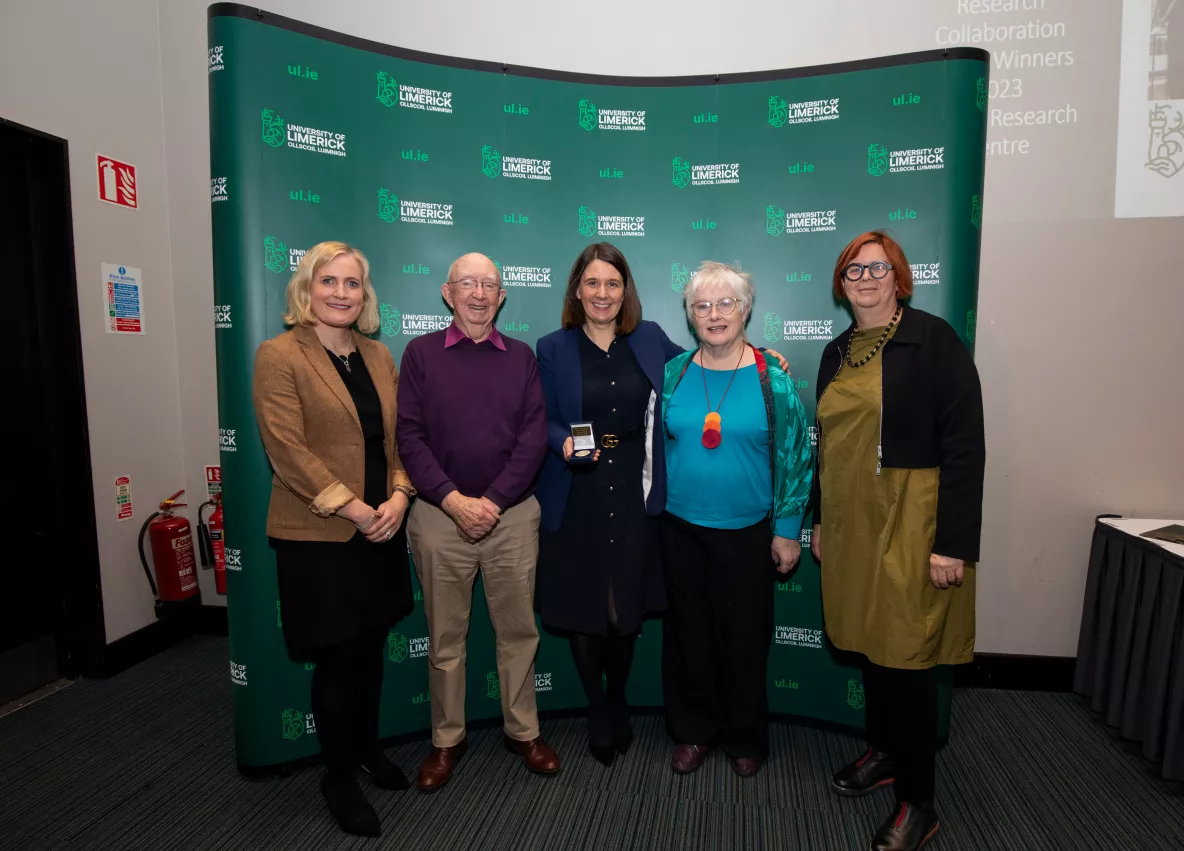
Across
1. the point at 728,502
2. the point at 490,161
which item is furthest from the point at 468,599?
the point at 490,161

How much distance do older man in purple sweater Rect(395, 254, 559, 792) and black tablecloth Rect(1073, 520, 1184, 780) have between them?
7.64ft

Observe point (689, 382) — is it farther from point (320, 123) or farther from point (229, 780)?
point (229, 780)

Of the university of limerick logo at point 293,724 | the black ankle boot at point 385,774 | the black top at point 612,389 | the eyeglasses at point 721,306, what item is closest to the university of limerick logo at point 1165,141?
the eyeglasses at point 721,306

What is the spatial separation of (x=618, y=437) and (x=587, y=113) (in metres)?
1.47

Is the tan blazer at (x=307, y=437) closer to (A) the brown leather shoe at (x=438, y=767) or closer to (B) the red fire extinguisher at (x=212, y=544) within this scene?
(A) the brown leather shoe at (x=438, y=767)

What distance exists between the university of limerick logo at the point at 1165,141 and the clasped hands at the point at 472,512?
3.32m

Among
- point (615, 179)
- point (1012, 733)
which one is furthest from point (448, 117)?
point (1012, 733)

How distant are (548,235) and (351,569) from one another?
161 cm

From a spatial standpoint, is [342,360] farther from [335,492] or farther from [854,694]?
[854,694]

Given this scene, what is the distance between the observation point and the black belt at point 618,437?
7.68ft

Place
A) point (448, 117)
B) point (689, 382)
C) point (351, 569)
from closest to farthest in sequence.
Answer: point (351, 569), point (689, 382), point (448, 117)

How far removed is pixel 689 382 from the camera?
2.37 m

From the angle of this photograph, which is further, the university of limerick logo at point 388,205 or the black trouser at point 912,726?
the university of limerick logo at point 388,205

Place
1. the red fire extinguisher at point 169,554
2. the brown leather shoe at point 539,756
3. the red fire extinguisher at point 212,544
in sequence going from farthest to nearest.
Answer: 1. the red fire extinguisher at point 212,544
2. the red fire extinguisher at point 169,554
3. the brown leather shoe at point 539,756
